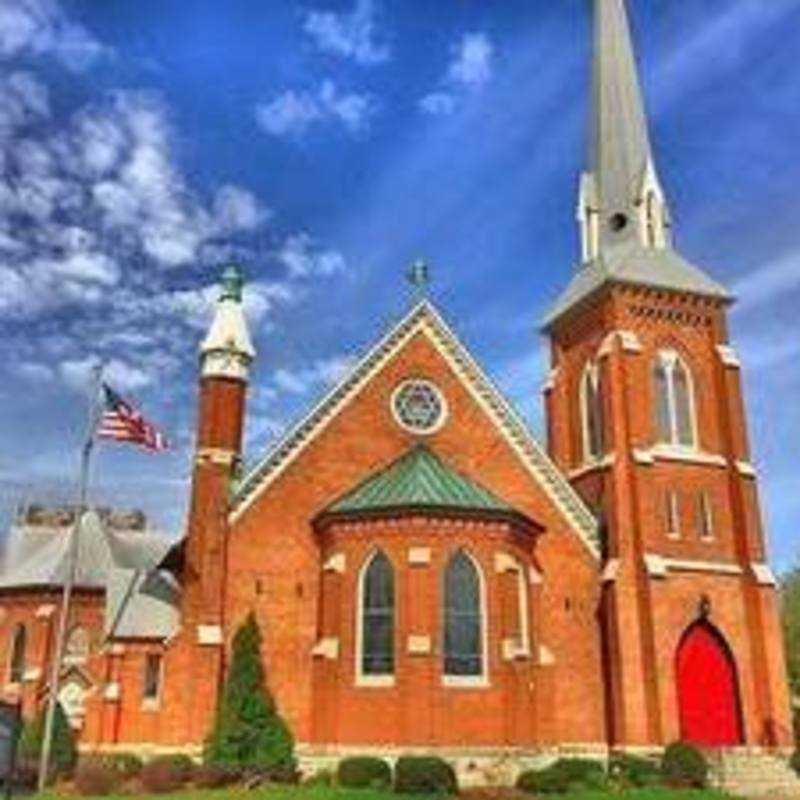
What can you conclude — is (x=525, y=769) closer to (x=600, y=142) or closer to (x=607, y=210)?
(x=607, y=210)

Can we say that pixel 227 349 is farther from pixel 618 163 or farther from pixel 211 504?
pixel 618 163

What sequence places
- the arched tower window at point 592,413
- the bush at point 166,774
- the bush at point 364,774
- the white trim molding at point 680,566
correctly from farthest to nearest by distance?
the arched tower window at point 592,413 < the white trim molding at point 680,566 < the bush at point 364,774 < the bush at point 166,774

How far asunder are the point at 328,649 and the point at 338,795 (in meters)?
6.19

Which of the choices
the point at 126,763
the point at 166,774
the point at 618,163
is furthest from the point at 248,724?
the point at 618,163

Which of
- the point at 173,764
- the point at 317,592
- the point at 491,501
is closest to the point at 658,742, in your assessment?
the point at 491,501

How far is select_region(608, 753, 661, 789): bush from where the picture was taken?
3030cm

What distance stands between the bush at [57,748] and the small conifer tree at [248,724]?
623 cm

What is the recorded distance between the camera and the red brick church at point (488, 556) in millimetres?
30625

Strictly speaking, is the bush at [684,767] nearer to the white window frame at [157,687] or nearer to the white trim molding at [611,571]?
the white trim molding at [611,571]

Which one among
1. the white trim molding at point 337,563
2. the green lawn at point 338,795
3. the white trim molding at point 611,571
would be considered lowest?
the green lawn at point 338,795

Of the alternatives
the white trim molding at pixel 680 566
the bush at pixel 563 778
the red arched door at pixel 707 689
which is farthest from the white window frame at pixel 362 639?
the red arched door at pixel 707 689

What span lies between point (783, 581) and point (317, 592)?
135 feet

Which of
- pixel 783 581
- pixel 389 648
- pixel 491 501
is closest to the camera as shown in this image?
pixel 389 648

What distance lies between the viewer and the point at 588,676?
113ft
